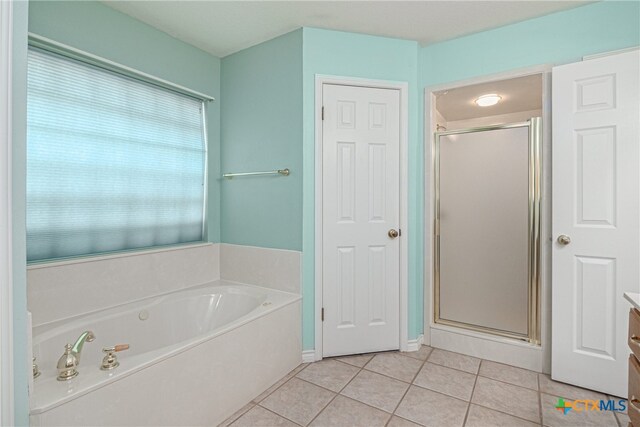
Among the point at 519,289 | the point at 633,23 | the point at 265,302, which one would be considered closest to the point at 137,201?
the point at 265,302

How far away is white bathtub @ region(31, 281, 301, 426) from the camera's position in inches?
46.5

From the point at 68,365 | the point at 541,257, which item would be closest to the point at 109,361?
the point at 68,365

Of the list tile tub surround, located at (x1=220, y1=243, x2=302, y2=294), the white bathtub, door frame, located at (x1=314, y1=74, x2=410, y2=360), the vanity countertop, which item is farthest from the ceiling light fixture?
the white bathtub

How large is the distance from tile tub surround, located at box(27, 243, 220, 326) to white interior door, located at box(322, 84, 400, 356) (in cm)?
109

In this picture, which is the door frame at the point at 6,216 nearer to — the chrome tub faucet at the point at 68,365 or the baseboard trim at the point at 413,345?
the chrome tub faucet at the point at 68,365

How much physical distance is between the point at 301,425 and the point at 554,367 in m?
1.62

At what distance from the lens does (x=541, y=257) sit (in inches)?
85.2

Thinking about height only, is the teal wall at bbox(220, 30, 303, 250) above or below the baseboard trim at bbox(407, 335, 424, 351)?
above

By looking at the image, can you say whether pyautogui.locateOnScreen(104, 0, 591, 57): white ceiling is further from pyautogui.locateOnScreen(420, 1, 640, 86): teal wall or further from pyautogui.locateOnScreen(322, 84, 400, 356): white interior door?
pyautogui.locateOnScreen(322, 84, 400, 356): white interior door

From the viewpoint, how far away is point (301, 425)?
1627 mm

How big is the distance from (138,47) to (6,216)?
196 cm

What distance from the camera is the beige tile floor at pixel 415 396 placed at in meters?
1.66

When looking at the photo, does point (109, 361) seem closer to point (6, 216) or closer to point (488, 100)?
point (6, 216)

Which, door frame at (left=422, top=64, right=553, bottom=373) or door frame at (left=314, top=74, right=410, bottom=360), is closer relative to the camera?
door frame at (left=422, top=64, right=553, bottom=373)
